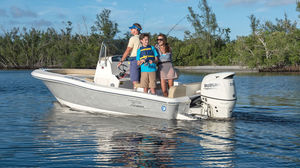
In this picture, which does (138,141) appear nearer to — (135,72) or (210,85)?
(210,85)

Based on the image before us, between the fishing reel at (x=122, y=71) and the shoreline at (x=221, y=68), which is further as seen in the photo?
the shoreline at (x=221, y=68)

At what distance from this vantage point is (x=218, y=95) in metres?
6.73

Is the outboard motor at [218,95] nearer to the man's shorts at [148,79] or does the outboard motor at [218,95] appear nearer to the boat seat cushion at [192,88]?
the boat seat cushion at [192,88]

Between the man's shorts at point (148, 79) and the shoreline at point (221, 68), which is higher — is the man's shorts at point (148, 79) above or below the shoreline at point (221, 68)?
above

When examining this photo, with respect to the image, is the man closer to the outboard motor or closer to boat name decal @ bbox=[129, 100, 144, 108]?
boat name decal @ bbox=[129, 100, 144, 108]

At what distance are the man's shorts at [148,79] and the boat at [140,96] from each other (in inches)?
8.1

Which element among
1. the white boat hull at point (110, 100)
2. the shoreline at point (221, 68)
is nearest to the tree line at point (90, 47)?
the shoreline at point (221, 68)

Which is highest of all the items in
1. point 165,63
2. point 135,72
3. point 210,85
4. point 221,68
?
Result: point 165,63

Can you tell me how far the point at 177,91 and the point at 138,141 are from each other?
1725 millimetres

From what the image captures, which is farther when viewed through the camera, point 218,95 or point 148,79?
point 148,79

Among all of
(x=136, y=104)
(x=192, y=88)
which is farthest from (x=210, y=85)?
(x=136, y=104)

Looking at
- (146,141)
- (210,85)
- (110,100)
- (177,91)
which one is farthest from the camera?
(110,100)

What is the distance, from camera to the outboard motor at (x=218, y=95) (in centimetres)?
670

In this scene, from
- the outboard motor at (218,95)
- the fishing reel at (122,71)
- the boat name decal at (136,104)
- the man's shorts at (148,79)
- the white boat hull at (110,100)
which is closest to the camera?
the outboard motor at (218,95)
